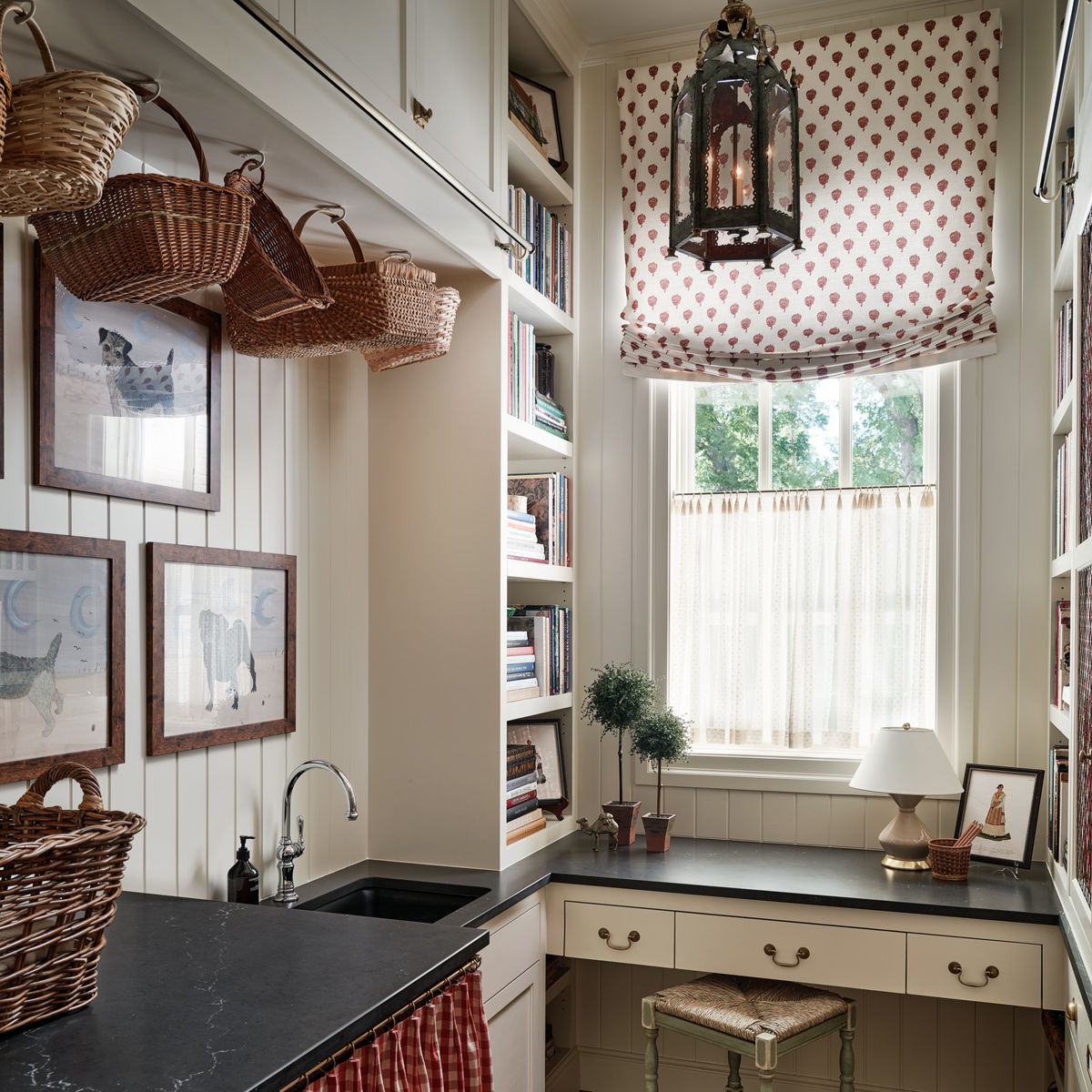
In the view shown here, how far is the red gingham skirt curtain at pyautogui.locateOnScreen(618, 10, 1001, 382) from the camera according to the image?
114 inches

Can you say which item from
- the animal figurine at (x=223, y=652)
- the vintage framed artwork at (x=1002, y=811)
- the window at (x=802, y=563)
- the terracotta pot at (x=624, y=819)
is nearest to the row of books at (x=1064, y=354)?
the window at (x=802, y=563)

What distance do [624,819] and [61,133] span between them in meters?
2.28

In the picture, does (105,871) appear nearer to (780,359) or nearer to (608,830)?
(608,830)

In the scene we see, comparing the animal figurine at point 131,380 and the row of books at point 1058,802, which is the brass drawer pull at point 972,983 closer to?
the row of books at point 1058,802

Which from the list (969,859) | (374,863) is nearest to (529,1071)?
(374,863)

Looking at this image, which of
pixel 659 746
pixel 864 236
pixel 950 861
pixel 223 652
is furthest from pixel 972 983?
pixel 864 236

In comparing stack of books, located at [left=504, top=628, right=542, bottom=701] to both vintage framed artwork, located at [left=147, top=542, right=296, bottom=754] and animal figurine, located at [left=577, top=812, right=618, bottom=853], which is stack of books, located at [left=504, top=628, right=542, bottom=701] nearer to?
animal figurine, located at [left=577, top=812, right=618, bottom=853]

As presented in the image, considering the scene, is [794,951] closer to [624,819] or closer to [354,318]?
[624,819]

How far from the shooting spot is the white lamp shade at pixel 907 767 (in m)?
2.69

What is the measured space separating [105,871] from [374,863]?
145cm

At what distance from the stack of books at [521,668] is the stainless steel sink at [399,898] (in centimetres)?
52

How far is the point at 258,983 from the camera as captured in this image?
143cm

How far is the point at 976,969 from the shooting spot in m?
2.38

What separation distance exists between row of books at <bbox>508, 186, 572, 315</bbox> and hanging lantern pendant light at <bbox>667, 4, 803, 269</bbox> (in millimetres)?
748
